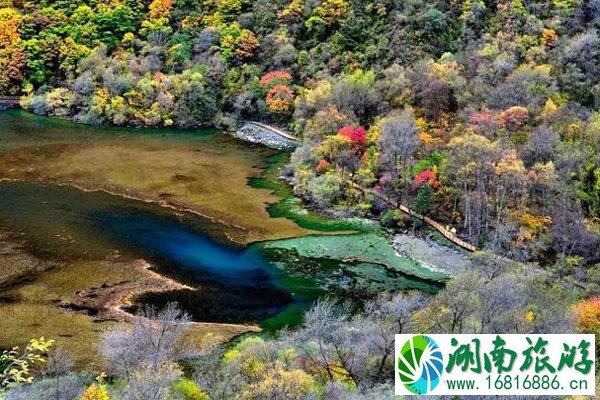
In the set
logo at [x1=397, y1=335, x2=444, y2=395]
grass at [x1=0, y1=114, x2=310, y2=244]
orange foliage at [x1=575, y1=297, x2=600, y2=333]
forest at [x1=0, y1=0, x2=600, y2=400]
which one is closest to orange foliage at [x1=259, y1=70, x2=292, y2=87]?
forest at [x1=0, y1=0, x2=600, y2=400]

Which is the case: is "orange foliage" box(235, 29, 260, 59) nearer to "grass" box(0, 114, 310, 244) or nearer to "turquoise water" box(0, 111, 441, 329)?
"grass" box(0, 114, 310, 244)

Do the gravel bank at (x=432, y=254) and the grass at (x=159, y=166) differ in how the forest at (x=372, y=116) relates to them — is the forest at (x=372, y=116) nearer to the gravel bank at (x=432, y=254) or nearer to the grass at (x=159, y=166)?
the gravel bank at (x=432, y=254)

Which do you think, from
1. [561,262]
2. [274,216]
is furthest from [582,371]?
[274,216]

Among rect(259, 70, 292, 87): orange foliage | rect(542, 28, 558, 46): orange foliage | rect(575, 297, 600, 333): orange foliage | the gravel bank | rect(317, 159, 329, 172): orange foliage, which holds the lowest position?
the gravel bank

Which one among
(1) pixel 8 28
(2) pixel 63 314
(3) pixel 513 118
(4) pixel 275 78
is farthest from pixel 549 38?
(1) pixel 8 28

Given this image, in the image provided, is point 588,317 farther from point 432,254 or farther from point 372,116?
point 372,116

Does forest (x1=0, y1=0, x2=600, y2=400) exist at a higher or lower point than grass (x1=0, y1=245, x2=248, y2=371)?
higher

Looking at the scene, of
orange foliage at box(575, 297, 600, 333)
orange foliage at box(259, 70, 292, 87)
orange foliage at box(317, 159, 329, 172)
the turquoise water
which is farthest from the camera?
orange foliage at box(259, 70, 292, 87)
